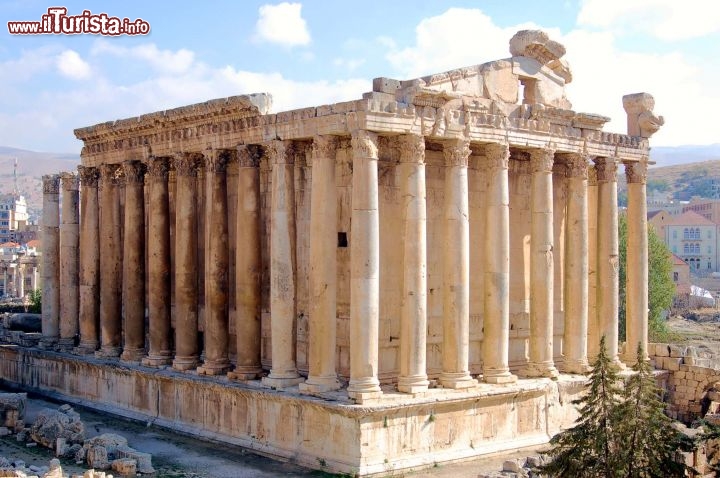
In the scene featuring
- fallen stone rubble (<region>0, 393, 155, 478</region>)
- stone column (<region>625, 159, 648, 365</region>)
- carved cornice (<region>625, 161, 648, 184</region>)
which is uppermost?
carved cornice (<region>625, 161, 648, 184</region>)

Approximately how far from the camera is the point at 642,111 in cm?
2727

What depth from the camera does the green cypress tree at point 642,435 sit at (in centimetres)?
1536

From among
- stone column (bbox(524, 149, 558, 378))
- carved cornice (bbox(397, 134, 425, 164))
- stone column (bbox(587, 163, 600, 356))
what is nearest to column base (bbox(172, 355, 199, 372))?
carved cornice (bbox(397, 134, 425, 164))

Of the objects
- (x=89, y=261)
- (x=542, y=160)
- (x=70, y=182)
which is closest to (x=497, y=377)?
(x=542, y=160)

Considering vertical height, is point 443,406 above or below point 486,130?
below

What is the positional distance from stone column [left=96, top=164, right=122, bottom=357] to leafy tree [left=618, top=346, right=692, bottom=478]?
17455mm

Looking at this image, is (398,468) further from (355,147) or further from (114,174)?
(114,174)

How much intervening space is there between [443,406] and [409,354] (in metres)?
1.41

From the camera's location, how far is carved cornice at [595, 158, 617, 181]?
2602 cm

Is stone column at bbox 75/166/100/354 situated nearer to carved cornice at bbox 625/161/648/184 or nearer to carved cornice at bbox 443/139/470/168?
carved cornice at bbox 443/139/470/168

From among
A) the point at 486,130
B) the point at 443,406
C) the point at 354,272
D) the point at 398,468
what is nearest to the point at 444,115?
the point at 486,130

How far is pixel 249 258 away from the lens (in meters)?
23.5

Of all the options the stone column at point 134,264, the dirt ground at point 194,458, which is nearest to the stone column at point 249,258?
the dirt ground at point 194,458

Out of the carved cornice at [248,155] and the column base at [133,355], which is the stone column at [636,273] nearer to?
the carved cornice at [248,155]
